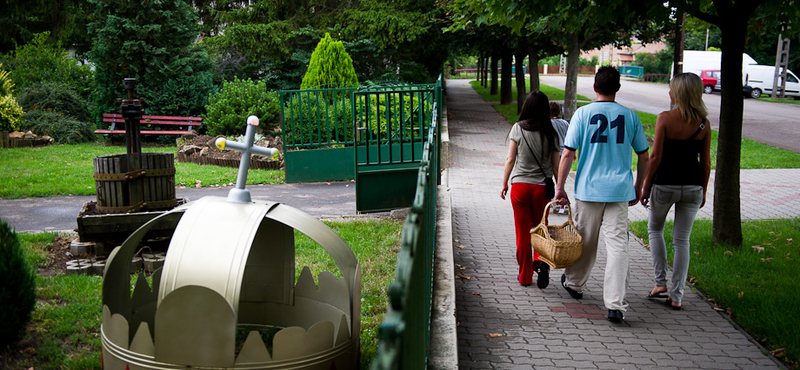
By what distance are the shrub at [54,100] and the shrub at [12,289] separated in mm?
18048

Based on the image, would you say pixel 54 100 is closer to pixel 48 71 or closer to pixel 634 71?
pixel 48 71

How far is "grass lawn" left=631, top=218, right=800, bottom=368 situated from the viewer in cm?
491

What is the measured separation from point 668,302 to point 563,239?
45.4 inches

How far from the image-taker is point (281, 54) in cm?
2136

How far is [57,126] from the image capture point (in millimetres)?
19250

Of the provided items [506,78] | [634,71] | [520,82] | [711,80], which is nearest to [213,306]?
[520,82]

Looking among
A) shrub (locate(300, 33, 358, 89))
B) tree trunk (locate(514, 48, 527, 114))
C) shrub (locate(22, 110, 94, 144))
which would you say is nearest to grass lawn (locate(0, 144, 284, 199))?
shrub (locate(300, 33, 358, 89))

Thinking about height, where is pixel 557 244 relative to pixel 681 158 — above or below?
below

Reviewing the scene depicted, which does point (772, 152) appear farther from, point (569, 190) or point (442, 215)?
point (442, 215)

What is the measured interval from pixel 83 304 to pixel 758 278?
5981 mm

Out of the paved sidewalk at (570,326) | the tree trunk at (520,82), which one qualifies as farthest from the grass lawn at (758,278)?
the tree trunk at (520,82)

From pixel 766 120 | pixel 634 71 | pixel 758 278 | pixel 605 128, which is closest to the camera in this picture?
pixel 605 128

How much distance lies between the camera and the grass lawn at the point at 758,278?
193 inches

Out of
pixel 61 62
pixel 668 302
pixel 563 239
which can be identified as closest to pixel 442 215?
pixel 563 239
